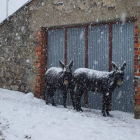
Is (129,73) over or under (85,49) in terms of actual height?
under

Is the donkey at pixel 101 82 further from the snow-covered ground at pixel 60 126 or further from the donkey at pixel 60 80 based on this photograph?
the snow-covered ground at pixel 60 126

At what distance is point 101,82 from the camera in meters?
7.43

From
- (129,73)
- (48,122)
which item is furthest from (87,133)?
(129,73)

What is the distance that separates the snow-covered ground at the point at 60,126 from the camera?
5.02 meters

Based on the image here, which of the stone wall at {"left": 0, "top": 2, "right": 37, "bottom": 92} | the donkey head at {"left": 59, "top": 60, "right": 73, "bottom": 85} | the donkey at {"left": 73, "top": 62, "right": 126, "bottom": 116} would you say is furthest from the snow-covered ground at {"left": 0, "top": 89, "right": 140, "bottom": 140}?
the stone wall at {"left": 0, "top": 2, "right": 37, "bottom": 92}

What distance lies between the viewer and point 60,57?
30.5ft

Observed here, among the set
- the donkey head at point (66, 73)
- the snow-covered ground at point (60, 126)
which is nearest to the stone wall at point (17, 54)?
the donkey head at point (66, 73)

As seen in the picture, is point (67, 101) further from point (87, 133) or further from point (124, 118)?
point (87, 133)

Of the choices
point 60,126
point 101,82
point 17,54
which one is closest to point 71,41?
point 101,82

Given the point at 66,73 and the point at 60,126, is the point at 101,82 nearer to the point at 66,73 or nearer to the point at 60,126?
the point at 66,73

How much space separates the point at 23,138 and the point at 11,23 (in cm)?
654

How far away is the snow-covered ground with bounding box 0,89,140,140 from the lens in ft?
16.5

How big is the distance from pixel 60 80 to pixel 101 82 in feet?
4.89

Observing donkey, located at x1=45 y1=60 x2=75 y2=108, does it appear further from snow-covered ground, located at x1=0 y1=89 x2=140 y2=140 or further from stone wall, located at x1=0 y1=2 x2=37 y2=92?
snow-covered ground, located at x1=0 y1=89 x2=140 y2=140
